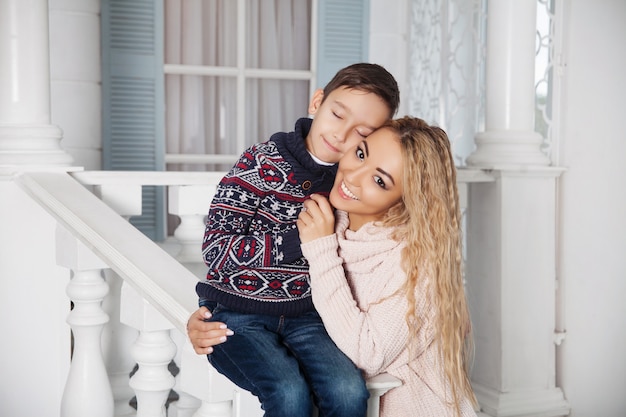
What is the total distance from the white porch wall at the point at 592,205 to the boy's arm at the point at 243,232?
80.2 inches

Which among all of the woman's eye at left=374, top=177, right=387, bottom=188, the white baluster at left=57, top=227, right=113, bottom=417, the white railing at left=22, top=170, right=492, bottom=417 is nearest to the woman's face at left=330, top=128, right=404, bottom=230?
the woman's eye at left=374, top=177, right=387, bottom=188

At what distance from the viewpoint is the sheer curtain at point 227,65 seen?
4.66 meters

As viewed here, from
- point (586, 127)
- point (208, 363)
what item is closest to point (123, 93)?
point (586, 127)

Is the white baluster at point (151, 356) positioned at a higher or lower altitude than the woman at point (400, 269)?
lower

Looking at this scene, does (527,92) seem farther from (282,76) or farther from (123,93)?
(123,93)

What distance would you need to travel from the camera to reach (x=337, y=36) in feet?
15.8

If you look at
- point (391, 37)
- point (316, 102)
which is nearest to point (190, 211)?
point (316, 102)

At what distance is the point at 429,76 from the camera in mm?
4715

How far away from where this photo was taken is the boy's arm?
5.34ft

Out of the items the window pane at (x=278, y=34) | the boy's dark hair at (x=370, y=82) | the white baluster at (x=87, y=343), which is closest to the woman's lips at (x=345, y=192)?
the boy's dark hair at (x=370, y=82)

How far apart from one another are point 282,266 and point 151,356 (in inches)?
16.9

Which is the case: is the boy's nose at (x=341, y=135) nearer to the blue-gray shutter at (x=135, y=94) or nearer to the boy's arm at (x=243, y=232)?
the boy's arm at (x=243, y=232)

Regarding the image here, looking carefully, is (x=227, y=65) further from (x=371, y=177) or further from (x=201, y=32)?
(x=371, y=177)

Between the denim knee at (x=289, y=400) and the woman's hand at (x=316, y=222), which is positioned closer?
the denim knee at (x=289, y=400)
